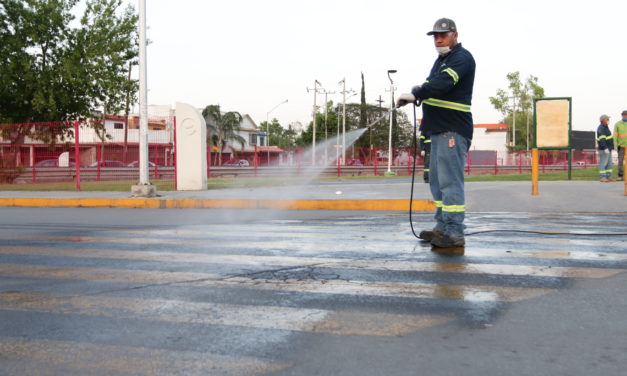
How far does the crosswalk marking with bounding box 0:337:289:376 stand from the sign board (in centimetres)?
1137

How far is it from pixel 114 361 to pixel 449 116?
157 inches

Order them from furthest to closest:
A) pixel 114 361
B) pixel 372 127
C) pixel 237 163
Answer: pixel 372 127 < pixel 237 163 < pixel 114 361

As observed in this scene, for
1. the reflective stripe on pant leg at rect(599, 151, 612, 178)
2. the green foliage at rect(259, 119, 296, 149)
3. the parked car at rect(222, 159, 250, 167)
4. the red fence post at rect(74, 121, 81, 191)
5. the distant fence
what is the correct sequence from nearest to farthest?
Result: the reflective stripe on pant leg at rect(599, 151, 612, 178)
the red fence post at rect(74, 121, 81, 191)
the distant fence
the parked car at rect(222, 159, 250, 167)
the green foliage at rect(259, 119, 296, 149)

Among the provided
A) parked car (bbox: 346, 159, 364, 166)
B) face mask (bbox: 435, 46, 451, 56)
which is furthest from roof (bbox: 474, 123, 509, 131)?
face mask (bbox: 435, 46, 451, 56)

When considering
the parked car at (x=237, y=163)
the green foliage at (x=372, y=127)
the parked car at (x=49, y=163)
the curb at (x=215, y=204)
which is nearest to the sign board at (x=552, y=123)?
the curb at (x=215, y=204)

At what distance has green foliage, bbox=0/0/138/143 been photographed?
24.6 meters

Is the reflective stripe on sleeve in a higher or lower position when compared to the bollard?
higher

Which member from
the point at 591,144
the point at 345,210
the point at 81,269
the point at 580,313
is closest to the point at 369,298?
the point at 580,313

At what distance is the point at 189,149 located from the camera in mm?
15180

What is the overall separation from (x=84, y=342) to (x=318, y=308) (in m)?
1.29

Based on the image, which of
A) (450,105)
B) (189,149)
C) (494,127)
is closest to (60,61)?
(189,149)

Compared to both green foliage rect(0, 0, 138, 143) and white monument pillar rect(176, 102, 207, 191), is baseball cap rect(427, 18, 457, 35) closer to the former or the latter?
white monument pillar rect(176, 102, 207, 191)

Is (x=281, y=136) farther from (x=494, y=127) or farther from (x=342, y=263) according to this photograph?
(x=342, y=263)

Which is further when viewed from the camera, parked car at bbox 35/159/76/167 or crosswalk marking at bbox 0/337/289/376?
parked car at bbox 35/159/76/167
